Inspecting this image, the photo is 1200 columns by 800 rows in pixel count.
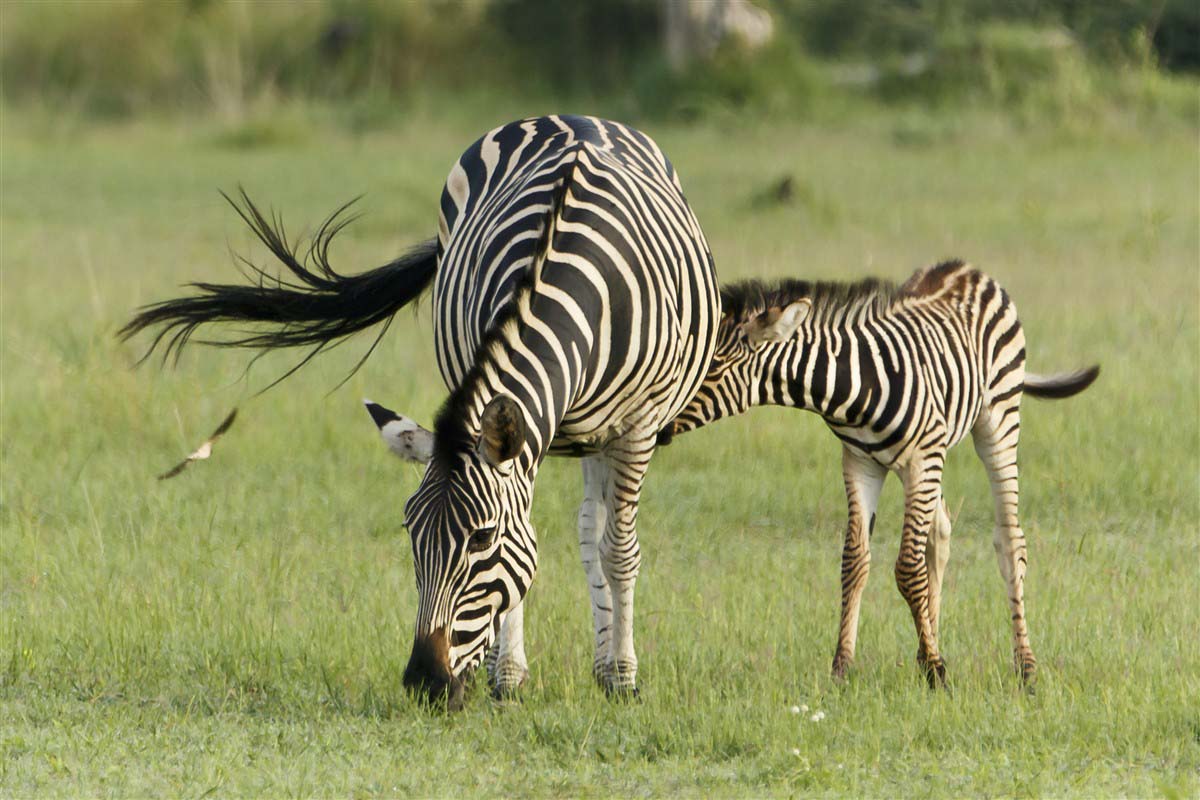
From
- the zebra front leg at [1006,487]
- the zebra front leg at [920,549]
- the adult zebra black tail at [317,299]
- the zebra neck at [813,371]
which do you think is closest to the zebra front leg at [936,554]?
the zebra front leg at [1006,487]

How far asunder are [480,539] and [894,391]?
1.58m

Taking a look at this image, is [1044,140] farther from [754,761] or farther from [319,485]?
[754,761]

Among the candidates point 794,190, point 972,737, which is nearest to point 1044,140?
→ point 794,190

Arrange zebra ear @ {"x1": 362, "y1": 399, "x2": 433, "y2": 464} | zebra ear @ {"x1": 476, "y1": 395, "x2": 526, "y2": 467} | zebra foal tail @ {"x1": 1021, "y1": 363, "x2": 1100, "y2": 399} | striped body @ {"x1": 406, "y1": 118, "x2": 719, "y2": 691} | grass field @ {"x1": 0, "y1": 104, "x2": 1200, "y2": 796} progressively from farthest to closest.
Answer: zebra foal tail @ {"x1": 1021, "y1": 363, "x2": 1100, "y2": 399}, grass field @ {"x1": 0, "y1": 104, "x2": 1200, "y2": 796}, zebra ear @ {"x1": 362, "y1": 399, "x2": 433, "y2": 464}, striped body @ {"x1": 406, "y1": 118, "x2": 719, "y2": 691}, zebra ear @ {"x1": 476, "y1": 395, "x2": 526, "y2": 467}

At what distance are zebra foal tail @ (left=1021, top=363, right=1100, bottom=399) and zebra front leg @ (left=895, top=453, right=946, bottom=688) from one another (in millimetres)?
1047

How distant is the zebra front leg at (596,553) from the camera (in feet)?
16.6

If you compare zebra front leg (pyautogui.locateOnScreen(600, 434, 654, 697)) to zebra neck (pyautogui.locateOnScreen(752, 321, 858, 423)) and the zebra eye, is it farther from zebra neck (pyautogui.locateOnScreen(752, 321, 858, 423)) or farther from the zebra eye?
the zebra eye

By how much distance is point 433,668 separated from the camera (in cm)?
392

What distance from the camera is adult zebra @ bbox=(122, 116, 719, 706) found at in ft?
13.0

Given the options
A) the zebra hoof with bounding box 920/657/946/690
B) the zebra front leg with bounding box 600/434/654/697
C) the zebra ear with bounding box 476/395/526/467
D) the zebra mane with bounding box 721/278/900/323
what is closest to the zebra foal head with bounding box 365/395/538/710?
the zebra ear with bounding box 476/395/526/467

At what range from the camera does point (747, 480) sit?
24.0 ft

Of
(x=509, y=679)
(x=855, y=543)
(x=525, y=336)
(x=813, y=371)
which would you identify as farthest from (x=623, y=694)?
(x=525, y=336)

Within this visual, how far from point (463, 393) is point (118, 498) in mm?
3484

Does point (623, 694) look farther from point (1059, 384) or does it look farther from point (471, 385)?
point (1059, 384)
